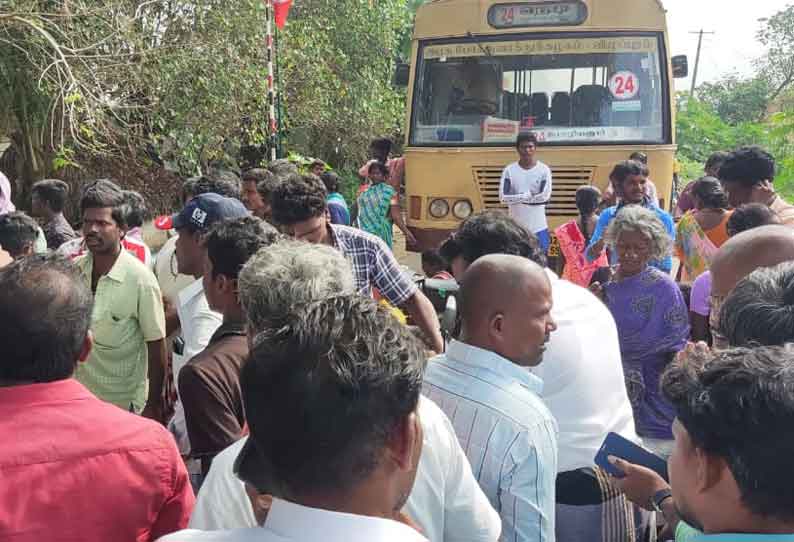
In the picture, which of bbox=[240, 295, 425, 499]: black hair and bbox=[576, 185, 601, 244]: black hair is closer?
bbox=[240, 295, 425, 499]: black hair

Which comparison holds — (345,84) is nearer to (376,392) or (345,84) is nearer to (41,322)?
(41,322)

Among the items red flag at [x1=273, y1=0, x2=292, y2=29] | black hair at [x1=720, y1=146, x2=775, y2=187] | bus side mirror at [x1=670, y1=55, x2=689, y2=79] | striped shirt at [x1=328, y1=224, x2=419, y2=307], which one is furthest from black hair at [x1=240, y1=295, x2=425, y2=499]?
red flag at [x1=273, y1=0, x2=292, y2=29]

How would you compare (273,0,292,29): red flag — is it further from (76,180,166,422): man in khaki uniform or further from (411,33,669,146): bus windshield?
(76,180,166,422): man in khaki uniform

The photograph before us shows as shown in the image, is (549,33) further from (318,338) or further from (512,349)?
(318,338)

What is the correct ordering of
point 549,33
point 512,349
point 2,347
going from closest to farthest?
point 2,347 → point 512,349 → point 549,33

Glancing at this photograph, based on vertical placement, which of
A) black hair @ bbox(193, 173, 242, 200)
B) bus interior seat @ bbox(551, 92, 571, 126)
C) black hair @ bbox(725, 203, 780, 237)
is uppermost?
bus interior seat @ bbox(551, 92, 571, 126)

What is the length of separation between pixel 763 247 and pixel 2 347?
7.11ft

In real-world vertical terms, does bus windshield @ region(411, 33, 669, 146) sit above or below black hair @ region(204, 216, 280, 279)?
above

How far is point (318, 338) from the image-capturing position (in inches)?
→ 51.0

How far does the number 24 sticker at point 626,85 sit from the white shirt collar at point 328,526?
7.32 metres

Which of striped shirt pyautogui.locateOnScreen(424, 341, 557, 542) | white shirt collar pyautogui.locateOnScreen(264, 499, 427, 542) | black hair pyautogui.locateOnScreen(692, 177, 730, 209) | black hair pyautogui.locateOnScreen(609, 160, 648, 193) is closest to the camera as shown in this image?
white shirt collar pyautogui.locateOnScreen(264, 499, 427, 542)

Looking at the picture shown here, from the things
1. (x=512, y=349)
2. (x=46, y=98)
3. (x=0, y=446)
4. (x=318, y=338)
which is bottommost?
(x=0, y=446)

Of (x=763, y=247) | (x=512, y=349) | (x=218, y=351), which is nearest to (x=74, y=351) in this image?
(x=218, y=351)

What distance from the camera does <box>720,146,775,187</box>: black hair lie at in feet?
14.7
